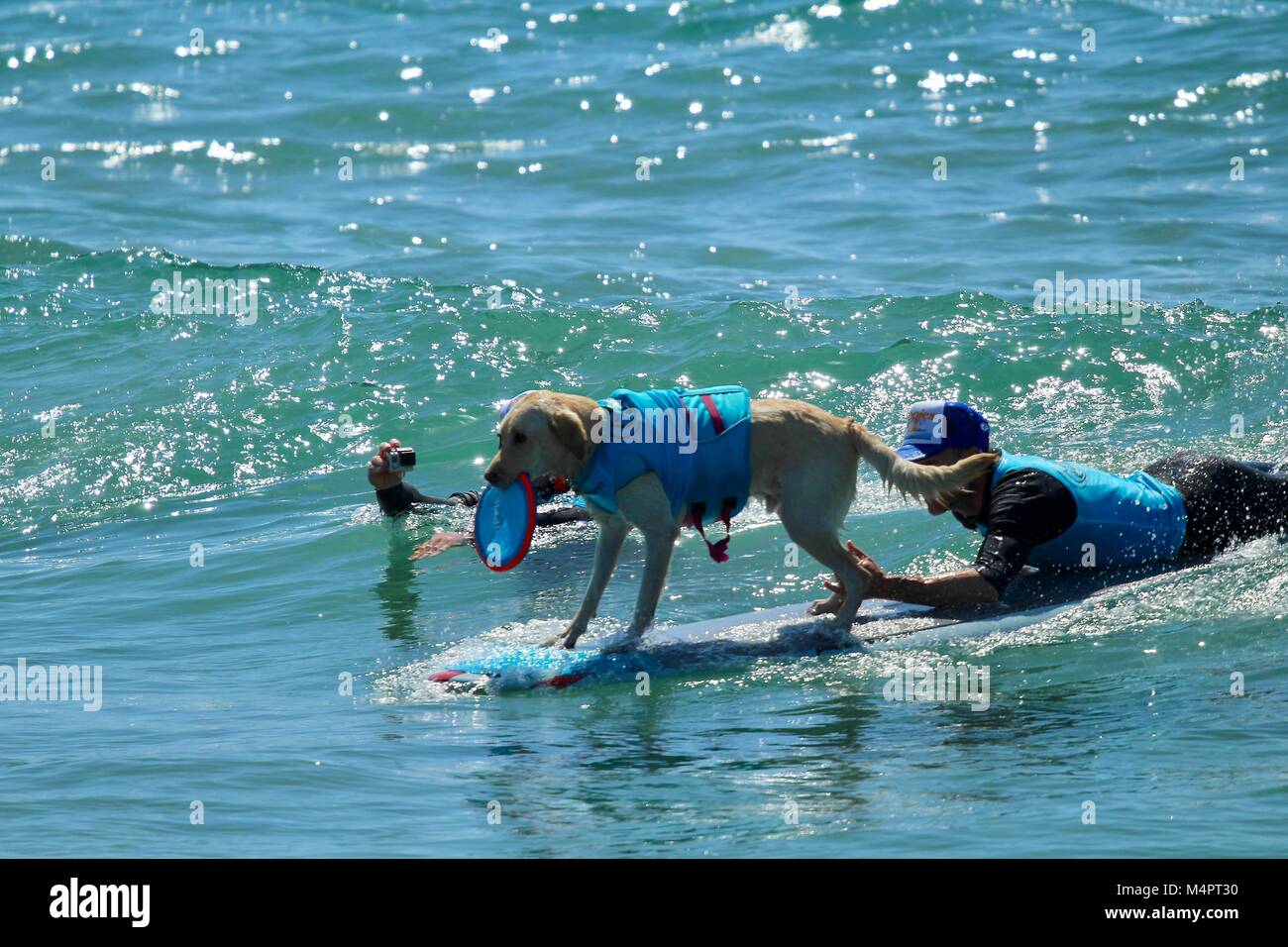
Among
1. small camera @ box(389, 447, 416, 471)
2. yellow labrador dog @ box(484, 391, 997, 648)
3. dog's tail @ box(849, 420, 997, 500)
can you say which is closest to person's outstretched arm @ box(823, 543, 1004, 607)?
yellow labrador dog @ box(484, 391, 997, 648)

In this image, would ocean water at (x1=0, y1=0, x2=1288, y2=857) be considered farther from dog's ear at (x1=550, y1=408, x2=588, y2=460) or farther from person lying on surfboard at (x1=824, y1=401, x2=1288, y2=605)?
dog's ear at (x1=550, y1=408, x2=588, y2=460)

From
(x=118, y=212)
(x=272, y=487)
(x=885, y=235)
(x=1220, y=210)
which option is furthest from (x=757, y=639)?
(x=118, y=212)

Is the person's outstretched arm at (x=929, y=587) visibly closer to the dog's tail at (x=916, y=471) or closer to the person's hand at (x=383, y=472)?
the dog's tail at (x=916, y=471)

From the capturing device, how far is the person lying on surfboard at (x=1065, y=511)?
8641 mm

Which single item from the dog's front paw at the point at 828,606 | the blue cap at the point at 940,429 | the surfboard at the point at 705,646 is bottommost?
the surfboard at the point at 705,646

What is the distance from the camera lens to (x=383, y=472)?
11695mm

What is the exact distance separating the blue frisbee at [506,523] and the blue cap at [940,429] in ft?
6.86

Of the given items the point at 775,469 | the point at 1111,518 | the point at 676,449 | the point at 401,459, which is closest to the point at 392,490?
the point at 401,459

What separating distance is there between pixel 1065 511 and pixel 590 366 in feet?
27.5

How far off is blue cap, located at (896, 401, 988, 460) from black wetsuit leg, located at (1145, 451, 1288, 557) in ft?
5.34

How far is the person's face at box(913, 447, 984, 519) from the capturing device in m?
8.63

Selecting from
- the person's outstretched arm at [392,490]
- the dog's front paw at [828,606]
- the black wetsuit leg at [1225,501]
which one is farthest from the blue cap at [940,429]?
the person's outstretched arm at [392,490]
